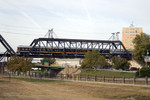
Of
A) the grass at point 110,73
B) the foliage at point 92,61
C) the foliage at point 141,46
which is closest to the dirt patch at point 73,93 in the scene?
the grass at point 110,73

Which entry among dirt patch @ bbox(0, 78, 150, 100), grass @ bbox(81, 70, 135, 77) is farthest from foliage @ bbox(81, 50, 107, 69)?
dirt patch @ bbox(0, 78, 150, 100)

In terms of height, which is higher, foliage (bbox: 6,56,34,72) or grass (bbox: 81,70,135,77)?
foliage (bbox: 6,56,34,72)

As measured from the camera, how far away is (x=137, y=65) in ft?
318

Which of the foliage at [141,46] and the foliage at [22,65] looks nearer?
the foliage at [22,65]

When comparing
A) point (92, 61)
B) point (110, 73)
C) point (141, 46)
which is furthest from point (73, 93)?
point (141, 46)

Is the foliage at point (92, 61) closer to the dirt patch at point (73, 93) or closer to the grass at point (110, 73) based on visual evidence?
the grass at point (110, 73)

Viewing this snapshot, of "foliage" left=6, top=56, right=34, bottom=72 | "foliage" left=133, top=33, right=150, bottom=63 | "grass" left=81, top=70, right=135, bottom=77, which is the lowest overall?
"grass" left=81, top=70, right=135, bottom=77

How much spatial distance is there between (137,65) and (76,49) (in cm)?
3223

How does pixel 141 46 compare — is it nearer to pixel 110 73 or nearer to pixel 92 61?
pixel 92 61

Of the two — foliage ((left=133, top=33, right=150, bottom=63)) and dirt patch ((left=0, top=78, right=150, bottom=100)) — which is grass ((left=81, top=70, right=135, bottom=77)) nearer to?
foliage ((left=133, top=33, right=150, bottom=63))

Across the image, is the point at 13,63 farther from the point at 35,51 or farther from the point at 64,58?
the point at 64,58

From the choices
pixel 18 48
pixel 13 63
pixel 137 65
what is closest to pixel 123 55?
pixel 137 65

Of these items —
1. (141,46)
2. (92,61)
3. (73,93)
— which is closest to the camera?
(73,93)

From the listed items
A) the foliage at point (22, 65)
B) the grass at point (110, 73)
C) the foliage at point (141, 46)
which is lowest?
the grass at point (110, 73)
